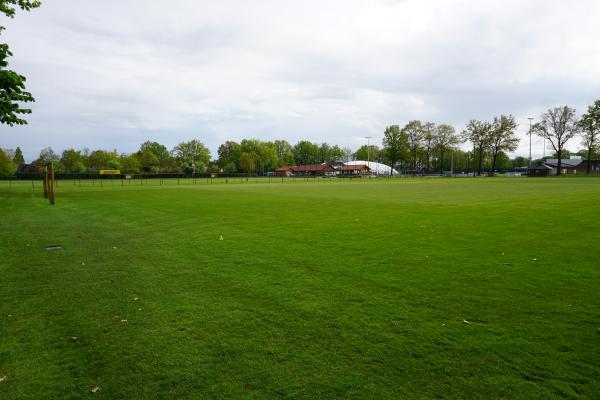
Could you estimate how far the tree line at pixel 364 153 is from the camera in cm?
9200

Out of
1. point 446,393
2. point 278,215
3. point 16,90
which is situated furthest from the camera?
point 16,90

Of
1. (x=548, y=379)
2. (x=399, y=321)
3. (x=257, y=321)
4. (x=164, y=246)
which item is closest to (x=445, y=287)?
(x=399, y=321)

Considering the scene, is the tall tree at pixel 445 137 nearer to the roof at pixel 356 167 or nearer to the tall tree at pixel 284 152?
the roof at pixel 356 167

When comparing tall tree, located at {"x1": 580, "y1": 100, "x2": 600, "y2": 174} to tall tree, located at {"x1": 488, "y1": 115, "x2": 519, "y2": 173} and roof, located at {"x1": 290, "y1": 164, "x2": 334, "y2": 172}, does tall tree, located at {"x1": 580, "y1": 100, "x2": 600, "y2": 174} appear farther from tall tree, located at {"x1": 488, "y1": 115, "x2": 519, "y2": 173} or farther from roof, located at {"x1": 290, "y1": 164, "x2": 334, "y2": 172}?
roof, located at {"x1": 290, "y1": 164, "x2": 334, "y2": 172}

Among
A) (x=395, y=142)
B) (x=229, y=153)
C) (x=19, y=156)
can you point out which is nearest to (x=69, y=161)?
(x=19, y=156)

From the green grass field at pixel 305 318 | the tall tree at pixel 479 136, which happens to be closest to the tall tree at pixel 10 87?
the green grass field at pixel 305 318

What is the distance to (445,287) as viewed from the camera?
6508mm

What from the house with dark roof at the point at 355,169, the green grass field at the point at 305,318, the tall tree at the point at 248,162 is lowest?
the green grass field at the point at 305,318

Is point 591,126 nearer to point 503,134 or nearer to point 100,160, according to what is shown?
point 503,134

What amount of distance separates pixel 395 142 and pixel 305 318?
11692 cm

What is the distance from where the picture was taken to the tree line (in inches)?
3622

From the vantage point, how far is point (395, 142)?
384 ft

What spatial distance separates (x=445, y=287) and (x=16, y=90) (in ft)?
94.8

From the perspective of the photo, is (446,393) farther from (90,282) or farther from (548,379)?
(90,282)
